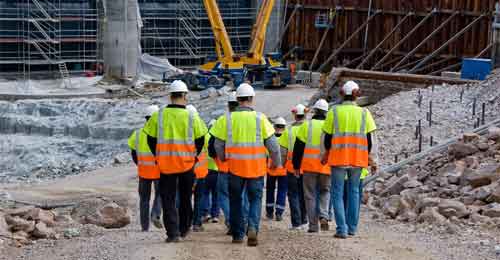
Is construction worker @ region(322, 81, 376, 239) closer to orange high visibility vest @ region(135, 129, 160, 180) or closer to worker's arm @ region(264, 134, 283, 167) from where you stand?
worker's arm @ region(264, 134, 283, 167)

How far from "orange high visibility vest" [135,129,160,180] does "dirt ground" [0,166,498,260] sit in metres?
0.64

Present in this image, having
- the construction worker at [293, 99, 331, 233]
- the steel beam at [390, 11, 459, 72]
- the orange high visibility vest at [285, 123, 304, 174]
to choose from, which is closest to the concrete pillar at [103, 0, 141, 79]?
the steel beam at [390, 11, 459, 72]

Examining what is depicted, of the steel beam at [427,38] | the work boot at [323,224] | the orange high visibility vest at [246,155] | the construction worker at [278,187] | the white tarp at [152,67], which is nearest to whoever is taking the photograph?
the orange high visibility vest at [246,155]

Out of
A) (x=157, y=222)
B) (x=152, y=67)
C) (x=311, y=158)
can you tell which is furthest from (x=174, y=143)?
(x=152, y=67)

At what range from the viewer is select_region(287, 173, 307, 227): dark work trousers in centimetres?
1265

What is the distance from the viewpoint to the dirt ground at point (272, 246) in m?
9.91

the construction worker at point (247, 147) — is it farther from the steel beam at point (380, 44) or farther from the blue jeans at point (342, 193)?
the steel beam at point (380, 44)

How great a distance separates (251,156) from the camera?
10398 mm

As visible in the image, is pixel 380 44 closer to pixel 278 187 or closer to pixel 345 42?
pixel 345 42

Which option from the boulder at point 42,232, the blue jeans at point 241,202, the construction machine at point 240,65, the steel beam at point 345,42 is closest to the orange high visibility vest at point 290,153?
the blue jeans at point 241,202

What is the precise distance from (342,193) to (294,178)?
1741 millimetres

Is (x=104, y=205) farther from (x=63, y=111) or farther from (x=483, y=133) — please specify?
(x=63, y=111)

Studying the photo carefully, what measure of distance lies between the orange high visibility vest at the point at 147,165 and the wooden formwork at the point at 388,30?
2042 centimetres

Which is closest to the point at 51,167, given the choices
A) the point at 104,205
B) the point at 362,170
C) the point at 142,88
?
the point at 142,88
